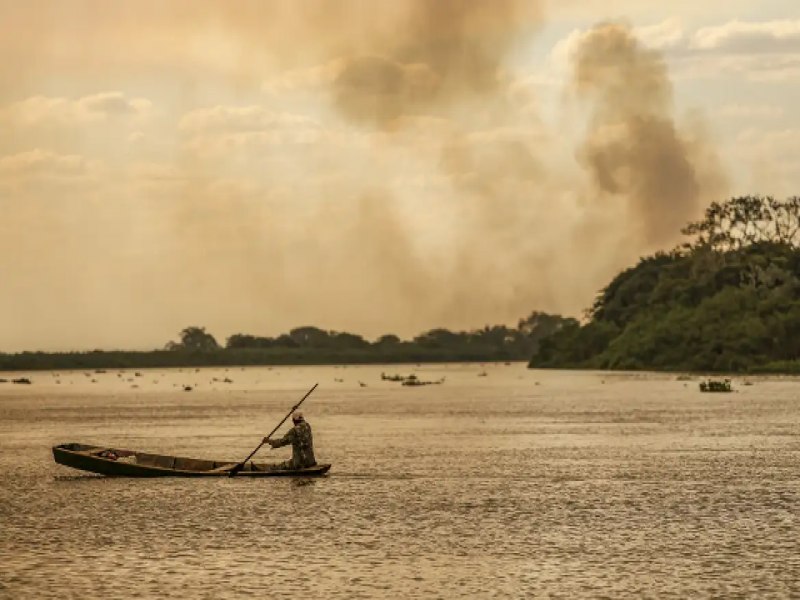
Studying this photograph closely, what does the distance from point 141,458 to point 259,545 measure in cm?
2023

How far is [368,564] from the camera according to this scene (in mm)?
35438

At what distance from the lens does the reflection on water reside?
108ft

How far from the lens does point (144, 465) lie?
5703 cm

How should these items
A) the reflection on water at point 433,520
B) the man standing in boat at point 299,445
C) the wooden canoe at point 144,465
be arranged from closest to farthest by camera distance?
the reflection on water at point 433,520
the man standing in boat at point 299,445
the wooden canoe at point 144,465

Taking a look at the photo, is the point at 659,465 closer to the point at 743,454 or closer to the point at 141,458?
the point at 743,454

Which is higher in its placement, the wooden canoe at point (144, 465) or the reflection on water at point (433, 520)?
the wooden canoe at point (144, 465)

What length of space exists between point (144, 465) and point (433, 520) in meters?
17.7

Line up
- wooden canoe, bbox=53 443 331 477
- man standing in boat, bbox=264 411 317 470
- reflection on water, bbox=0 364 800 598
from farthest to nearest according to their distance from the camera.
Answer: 1. wooden canoe, bbox=53 443 331 477
2. man standing in boat, bbox=264 411 317 470
3. reflection on water, bbox=0 364 800 598

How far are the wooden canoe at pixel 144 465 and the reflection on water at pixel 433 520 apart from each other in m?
0.60

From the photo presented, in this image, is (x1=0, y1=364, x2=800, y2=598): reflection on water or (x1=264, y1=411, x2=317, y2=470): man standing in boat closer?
(x1=0, y1=364, x2=800, y2=598): reflection on water

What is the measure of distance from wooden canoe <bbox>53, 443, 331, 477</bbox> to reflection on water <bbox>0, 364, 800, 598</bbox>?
1.98ft

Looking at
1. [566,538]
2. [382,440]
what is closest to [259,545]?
[566,538]

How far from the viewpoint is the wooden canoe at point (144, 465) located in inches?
2170

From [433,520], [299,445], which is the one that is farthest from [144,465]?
[433,520]
